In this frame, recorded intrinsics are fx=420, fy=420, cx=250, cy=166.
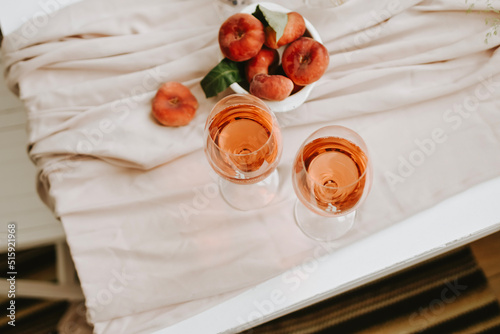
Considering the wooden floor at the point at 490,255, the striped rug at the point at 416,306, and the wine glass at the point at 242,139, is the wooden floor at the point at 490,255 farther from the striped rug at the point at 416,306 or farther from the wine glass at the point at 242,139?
the wine glass at the point at 242,139

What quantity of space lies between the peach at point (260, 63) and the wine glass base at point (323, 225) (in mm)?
239

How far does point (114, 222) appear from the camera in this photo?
729 millimetres

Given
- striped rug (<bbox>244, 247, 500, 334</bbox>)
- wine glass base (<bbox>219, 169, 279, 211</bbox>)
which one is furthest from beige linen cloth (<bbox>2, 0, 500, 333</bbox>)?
striped rug (<bbox>244, 247, 500, 334</bbox>)

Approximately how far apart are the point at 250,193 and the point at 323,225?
Answer: 0.14 m

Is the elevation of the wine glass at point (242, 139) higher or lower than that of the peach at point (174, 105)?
higher

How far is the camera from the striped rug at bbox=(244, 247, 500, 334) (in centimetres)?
121

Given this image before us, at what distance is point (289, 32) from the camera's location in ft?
2.18

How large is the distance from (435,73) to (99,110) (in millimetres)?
615

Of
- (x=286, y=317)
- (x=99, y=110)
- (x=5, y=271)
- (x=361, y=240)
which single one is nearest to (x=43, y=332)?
(x=5, y=271)

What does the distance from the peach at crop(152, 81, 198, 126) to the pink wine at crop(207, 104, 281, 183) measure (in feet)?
0.36

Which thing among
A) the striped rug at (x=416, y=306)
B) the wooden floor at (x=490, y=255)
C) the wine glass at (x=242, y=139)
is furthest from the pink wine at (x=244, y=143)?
the wooden floor at (x=490, y=255)

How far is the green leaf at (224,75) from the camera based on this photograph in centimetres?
69

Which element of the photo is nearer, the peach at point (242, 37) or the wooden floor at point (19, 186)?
the peach at point (242, 37)

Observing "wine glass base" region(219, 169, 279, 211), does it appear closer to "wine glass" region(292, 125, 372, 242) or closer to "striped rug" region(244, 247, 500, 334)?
"wine glass" region(292, 125, 372, 242)
